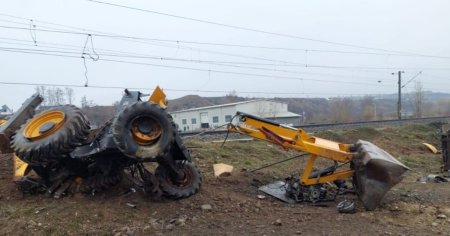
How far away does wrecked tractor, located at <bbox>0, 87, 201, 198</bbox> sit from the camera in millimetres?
7068

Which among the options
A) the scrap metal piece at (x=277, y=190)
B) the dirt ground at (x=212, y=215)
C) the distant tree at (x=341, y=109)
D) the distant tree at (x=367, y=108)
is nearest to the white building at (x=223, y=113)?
the distant tree at (x=341, y=109)

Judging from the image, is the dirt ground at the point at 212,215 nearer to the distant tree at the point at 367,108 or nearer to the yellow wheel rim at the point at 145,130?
the yellow wheel rim at the point at 145,130

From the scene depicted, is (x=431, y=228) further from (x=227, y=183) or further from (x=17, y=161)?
(x=17, y=161)

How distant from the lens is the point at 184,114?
65125 mm

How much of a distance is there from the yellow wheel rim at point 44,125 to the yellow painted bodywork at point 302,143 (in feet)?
9.69

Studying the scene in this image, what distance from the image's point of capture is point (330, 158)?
8.27 meters

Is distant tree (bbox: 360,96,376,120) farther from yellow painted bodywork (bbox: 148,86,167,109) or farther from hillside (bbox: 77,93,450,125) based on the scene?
yellow painted bodywork (bbox: 148,86,167,109)

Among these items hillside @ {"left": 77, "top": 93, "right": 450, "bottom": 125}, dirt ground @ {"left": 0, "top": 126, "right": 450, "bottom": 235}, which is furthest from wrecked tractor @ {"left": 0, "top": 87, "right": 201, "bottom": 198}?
hillside @ {"left": 77, "top": 93, "right": 450, "bottom": 125}

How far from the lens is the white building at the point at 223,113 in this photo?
61.1 metres

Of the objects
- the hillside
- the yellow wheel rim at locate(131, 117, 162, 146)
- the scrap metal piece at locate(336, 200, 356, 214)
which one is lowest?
the hillside

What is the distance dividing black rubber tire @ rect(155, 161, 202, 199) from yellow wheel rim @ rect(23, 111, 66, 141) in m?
1.76

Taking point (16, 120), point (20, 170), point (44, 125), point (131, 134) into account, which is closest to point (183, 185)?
point (131, 134)

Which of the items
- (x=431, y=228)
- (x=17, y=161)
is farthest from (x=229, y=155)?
(x=431, y=228)

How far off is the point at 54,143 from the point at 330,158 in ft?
15.0
